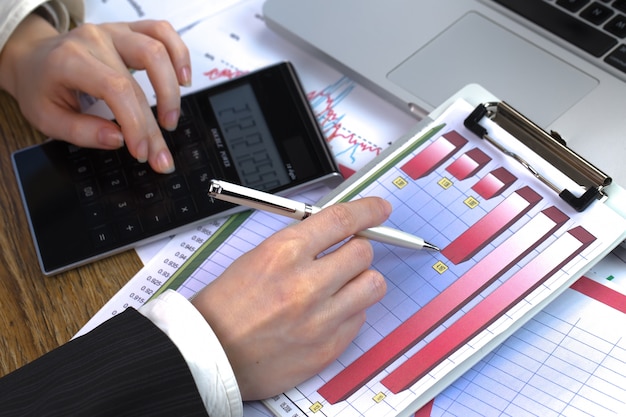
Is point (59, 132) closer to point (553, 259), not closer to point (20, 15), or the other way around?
point (20, 15)

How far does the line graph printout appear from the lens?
0.53m

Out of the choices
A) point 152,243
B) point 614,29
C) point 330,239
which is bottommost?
point 152,243

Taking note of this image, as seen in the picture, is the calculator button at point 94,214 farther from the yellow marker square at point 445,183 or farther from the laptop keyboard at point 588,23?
the laptop keyboard at point 588,23

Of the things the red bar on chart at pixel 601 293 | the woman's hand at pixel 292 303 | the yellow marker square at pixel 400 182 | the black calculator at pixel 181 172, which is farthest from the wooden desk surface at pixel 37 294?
the red bar on chart at pixel 601 293

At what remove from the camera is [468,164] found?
24.4 inches

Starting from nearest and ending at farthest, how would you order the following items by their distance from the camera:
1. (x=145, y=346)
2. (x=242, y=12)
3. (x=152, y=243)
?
(x=145, y=346) < (x=152, y=243) < (x=242, y=12)

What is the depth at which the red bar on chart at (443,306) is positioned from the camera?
54cm

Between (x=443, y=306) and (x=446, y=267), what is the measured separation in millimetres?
35

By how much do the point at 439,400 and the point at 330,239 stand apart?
5.5 inches

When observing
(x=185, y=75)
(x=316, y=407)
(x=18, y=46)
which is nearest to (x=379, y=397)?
(x=316, y=407)

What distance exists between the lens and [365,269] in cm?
55

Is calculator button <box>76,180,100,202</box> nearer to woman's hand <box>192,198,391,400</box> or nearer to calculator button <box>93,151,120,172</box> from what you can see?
calculator button <box>93,151,120,172</box>

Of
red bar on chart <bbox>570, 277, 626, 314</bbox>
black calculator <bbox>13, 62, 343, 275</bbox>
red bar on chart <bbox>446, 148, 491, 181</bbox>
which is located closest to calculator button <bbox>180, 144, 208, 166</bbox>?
black calculator <bbox>13, 62, 343, 275</bbox>

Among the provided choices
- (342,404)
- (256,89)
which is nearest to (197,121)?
(256,89)
